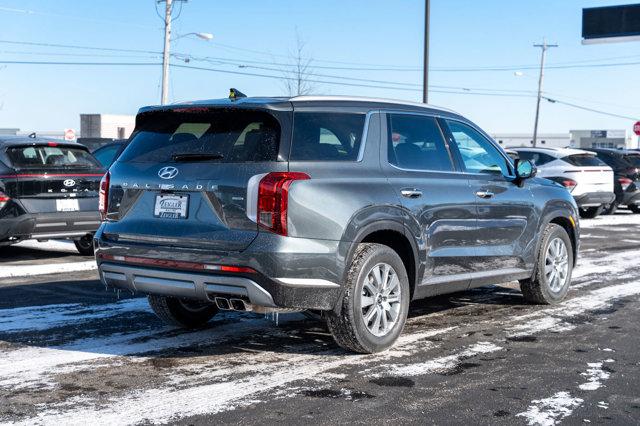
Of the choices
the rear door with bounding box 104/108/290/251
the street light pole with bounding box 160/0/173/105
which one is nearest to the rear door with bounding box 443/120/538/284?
the rear door with bounding box 104/108/290/251

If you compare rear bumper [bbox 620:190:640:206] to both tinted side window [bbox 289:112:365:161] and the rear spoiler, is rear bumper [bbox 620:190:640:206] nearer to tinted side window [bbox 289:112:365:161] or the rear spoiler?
the rear spoiler

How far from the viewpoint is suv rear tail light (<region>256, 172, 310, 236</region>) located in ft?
17.6

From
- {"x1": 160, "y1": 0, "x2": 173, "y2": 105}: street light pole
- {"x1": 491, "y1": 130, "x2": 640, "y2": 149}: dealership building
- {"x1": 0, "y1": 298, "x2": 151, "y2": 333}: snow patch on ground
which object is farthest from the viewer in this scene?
{"x1": 491, "y1": 130, "x2": 640, "y2": 149}: dealership building

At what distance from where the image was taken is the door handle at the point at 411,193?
622 centimetres

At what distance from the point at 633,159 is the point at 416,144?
55.8 ft

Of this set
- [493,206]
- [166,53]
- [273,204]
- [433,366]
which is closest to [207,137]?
[273,204]

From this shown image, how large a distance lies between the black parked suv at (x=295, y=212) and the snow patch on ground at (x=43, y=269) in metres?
3.83

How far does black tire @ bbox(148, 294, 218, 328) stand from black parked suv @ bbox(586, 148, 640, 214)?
16.5 metres

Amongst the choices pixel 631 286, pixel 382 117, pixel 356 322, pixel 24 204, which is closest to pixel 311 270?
pixel 356 322

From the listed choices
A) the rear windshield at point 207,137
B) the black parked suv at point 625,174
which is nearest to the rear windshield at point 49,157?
the rear windshield at point 207,137

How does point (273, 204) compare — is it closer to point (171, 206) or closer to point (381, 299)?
point (171, 206)

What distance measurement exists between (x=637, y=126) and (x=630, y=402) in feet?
142

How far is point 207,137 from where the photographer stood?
5809mm

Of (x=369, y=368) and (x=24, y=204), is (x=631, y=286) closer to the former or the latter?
(x=369, y=368)
